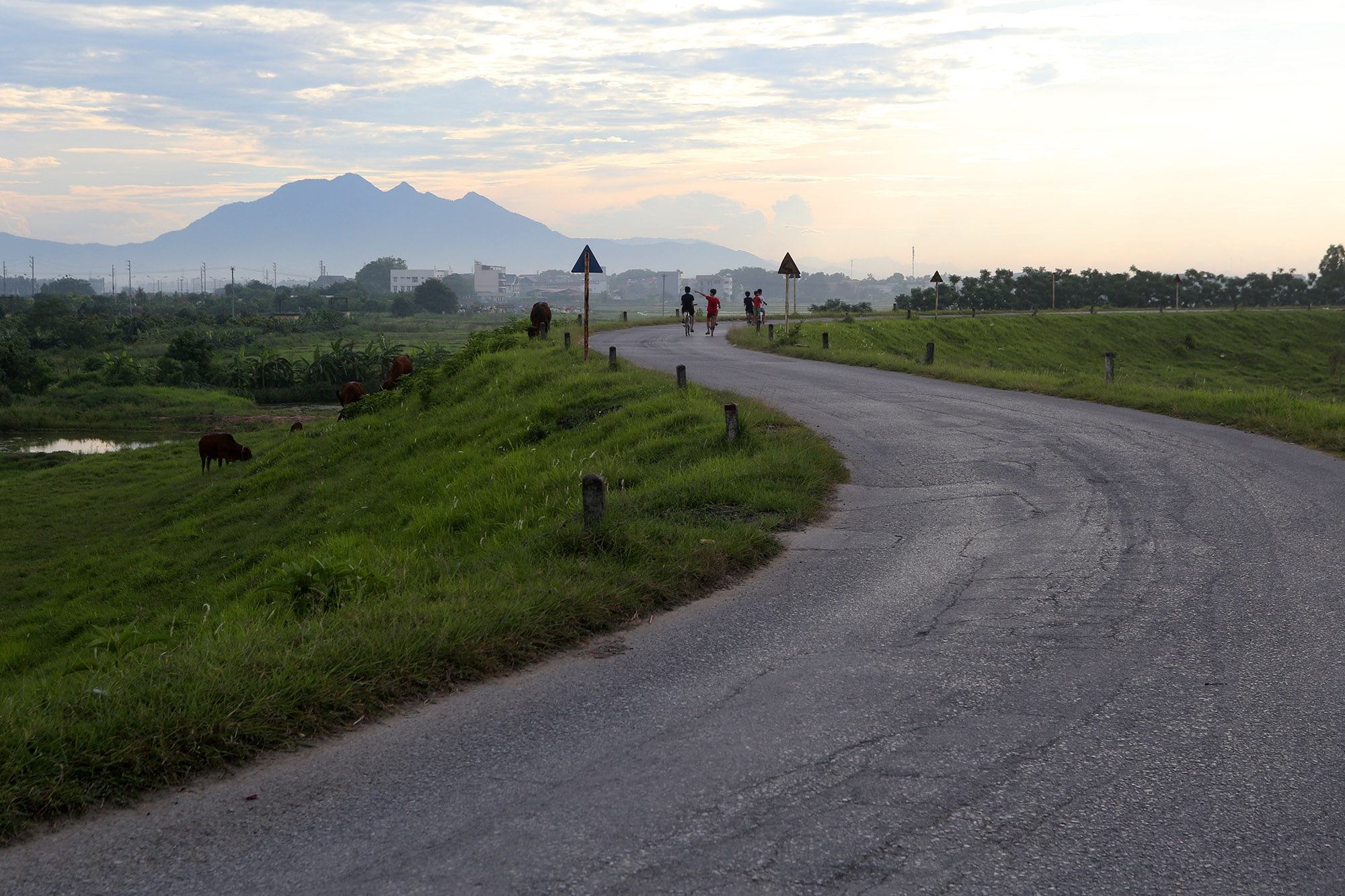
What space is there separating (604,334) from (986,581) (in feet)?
109

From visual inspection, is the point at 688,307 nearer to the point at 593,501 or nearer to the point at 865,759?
the point at 593,501

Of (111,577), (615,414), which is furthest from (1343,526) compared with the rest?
(111,577)

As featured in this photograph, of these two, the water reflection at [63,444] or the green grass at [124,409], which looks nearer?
the water reflection at [63,444]

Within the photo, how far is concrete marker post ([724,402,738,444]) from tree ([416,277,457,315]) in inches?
6091

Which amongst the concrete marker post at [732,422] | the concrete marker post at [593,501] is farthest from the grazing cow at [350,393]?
the concrete marker post at [593,501]

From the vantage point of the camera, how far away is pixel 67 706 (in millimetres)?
5047

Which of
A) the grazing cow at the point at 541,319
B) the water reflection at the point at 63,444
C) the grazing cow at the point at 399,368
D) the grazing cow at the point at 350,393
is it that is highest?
the grazing cow at the point at 541,319

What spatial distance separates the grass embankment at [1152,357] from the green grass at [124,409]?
99.8 ft

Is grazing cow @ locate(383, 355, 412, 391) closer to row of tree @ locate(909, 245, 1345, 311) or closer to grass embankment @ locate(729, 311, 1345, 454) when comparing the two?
grass embankment @ locate(729, 311, 1345, 454)

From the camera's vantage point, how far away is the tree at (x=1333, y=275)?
8900 cm

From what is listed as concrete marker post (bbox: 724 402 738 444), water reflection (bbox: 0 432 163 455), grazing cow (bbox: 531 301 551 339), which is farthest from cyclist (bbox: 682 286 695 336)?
concrete marker post (bbox: 724 402 738 444)

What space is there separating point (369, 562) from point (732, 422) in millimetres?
5054

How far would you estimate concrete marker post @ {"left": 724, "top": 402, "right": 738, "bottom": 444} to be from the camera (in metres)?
12.4

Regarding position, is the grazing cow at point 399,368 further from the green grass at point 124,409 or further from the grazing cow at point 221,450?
the green grass at point 124,409
